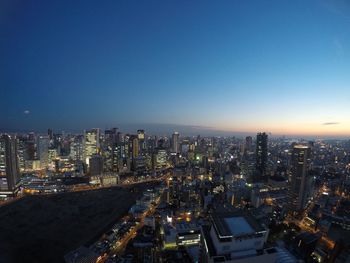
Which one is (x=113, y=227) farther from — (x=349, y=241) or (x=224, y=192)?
(x=349, y=241)

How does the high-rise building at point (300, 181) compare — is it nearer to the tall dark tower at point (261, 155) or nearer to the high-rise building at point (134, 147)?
the tall dark tower at point (261, 155)

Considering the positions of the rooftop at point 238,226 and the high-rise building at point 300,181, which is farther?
the high-rise building at point 300,181

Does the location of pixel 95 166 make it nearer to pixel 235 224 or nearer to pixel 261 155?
pixel 261 155

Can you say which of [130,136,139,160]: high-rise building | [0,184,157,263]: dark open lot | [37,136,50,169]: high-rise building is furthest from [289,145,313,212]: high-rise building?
[37,136,50,169]: high-rise building

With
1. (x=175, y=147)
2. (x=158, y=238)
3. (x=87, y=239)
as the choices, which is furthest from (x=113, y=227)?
(x=175, y=147)

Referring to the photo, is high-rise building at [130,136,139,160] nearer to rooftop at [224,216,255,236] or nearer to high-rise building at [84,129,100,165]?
high-rise building at [84,129,100,165]

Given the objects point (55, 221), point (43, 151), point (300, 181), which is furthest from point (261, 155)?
point (43, 151)

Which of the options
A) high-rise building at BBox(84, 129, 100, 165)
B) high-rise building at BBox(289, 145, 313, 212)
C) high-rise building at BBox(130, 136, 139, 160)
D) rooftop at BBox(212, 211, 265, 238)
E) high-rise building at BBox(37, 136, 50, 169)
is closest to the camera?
rooftop at BBox(212, 211, 265, 238)

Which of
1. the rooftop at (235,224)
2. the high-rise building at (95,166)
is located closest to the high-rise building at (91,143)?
the high-rise building at (95,166)
